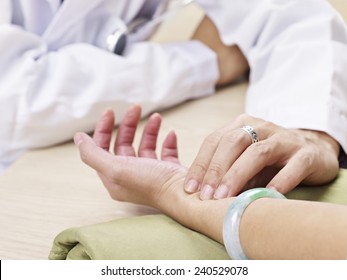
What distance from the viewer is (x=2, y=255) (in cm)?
64

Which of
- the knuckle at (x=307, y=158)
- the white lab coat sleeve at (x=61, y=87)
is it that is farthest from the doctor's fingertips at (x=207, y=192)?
the white lab coat sleeve at (x=61, y=87)

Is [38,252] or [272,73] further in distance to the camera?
[272,73]

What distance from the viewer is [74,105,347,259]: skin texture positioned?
49 cm

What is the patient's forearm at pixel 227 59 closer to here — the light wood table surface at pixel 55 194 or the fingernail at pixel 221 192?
the light wood table surface at pixel 55 194

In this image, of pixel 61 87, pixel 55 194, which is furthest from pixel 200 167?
pixel 61 87

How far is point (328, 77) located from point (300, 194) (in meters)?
0.27

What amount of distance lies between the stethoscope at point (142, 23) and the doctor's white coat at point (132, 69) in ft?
0.06

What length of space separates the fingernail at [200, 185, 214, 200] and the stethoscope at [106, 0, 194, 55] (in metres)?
0.44

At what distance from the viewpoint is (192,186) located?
2.10ft

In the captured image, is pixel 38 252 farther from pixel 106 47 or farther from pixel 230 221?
pixel 106 47

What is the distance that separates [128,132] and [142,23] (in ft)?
1.34

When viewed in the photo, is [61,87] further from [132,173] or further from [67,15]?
[132,173]

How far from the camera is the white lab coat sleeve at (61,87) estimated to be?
87 centimetres

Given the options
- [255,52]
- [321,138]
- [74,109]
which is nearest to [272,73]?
[255,52]
